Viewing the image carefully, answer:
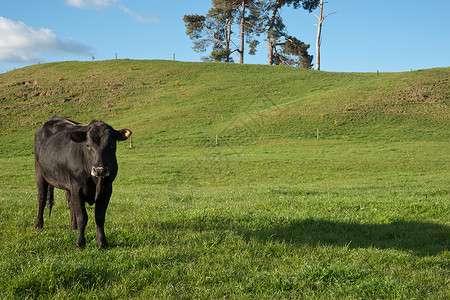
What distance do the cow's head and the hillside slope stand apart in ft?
78.4

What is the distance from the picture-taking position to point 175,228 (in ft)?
21.1

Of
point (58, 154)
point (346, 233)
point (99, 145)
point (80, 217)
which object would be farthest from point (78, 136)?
point (346, 233)

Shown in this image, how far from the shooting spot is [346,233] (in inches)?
255

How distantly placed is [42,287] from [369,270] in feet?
13.3

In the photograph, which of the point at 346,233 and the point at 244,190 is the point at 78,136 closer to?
the point at 346,233

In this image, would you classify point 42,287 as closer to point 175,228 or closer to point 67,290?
point 67,290

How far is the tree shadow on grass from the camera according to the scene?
5820 millimetres

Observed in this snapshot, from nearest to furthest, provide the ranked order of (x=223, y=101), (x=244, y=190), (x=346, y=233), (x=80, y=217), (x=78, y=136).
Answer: (x=78, y=136) → (x=80, y=217) → (x=346, y=233) → (x=244, y=190) → (x=223, y=101)

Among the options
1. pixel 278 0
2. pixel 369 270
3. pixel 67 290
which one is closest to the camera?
pixel 67 290

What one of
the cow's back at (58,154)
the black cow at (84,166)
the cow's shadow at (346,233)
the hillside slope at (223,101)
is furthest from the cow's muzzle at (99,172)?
the hillside slope at (223,101)

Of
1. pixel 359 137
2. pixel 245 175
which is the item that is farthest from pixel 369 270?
pixel 359 137

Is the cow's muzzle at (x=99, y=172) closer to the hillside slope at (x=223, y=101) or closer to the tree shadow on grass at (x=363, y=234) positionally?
the tree shadow on grass at (x=363, y=234)

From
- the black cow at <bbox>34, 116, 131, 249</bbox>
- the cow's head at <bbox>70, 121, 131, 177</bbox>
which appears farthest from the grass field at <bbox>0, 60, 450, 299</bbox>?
the cow's head at <bbox>70, 121, 131, 177</bbox>

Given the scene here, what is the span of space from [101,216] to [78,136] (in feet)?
4.28
